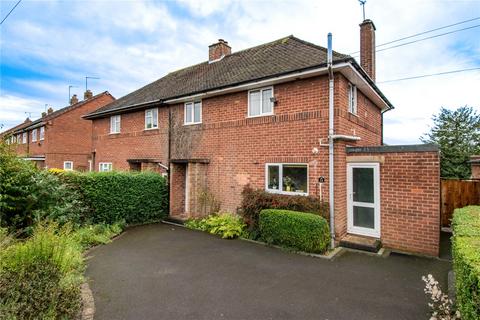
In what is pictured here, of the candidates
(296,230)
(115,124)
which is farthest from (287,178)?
(115,124)

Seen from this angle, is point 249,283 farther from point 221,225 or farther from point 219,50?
point 219,50

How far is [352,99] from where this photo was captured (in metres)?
8.59

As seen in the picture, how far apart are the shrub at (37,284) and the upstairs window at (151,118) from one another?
339 inches

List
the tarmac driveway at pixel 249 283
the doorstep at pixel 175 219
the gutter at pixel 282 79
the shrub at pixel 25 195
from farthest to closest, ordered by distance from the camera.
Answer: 1. the doorstep at pixel 175 219
2. the gutter at pixel 282 79
3. the shrub at pixel 25 195
4. the tarmac driveway at pixel 249 283

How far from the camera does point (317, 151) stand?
7504mm

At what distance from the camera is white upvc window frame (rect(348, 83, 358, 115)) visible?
27.1 feet

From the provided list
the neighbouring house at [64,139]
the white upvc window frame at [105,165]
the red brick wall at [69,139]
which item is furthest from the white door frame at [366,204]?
the red brick wall at [69,139]

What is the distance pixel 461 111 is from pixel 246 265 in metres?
31.9

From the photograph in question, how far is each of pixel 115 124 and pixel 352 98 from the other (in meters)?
12.3

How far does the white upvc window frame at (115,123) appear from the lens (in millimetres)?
14156

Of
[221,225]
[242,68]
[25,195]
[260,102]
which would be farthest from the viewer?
[242,68]

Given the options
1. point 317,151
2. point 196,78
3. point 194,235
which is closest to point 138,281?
point 194,235

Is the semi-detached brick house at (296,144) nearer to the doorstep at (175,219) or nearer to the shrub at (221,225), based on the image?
the doorstep at (175,219)

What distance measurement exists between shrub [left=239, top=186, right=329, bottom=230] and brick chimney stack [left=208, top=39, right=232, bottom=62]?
8.84 m
